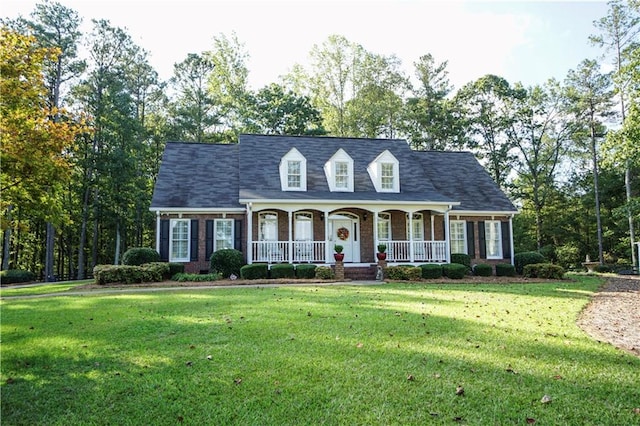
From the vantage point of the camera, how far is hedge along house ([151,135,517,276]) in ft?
61.1

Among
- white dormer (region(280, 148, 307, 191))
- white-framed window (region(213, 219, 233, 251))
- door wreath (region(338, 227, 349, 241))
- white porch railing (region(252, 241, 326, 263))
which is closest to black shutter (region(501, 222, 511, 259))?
door wreath (region(338, 227, 349, 241))

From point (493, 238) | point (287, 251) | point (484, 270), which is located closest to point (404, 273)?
point (484, 270)

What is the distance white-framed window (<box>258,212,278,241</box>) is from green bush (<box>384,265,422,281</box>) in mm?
5716

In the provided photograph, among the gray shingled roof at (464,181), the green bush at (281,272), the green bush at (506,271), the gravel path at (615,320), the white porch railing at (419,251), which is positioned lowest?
the gravel path at (615,320)

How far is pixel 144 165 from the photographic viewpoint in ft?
104

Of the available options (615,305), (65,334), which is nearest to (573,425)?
(65,334)

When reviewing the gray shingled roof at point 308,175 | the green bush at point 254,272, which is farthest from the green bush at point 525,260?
the green bush at point 254,272

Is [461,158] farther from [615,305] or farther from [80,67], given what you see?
[80,67]

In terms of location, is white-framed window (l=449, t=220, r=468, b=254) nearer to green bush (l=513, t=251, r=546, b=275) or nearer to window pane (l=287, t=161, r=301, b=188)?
green bush (l=513, t=251, r=546, b=275)

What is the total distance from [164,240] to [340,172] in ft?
28.7

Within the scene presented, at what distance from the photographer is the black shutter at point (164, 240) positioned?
18.4 metres

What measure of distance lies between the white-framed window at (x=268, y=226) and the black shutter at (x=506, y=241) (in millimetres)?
11413

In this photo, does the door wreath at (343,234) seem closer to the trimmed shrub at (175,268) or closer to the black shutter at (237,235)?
the black shutter at (237,235)

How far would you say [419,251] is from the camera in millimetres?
19703
